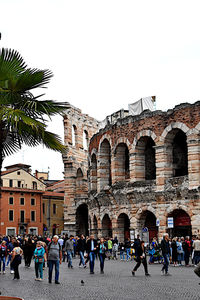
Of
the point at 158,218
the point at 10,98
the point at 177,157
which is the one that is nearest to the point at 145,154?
the point at 177,157

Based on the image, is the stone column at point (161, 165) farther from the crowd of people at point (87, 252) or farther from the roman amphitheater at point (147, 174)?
the crowd of people at point (87, 252)

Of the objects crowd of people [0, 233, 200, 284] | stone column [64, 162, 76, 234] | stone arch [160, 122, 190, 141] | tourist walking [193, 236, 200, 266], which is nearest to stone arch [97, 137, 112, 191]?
crowd of people [0, 233, 200, 284]

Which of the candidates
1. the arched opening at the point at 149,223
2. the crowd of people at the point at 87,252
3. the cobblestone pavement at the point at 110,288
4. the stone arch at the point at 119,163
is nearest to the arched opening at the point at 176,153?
the arched opening at the point at 149,223

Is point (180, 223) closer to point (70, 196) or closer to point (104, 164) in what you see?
point (104, 164)

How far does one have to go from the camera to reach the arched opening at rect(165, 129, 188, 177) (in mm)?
31547

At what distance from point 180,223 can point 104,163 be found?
960cm

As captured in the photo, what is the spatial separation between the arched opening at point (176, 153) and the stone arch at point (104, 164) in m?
6.44

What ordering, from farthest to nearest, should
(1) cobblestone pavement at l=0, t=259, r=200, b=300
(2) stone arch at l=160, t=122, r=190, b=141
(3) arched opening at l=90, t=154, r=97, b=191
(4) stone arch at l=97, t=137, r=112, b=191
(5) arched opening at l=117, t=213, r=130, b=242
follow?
(3) arched opening at l=90, t=154, r=97, b=191 → (4) stone arch at l=97, t=137, r=112, b=191 → (5) arched opening at l=117, t=213, r=130, b=242 → (2) stone arch at l=160, t=122, r=190, b=141 → (1) cobblestone pavement at l=0, t=259, r=200, b=300

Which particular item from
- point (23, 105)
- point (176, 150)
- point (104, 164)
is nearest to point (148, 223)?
point (176, 150)

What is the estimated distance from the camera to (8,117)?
859cm

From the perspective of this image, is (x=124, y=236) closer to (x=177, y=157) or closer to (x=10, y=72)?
(x=177, y=157)

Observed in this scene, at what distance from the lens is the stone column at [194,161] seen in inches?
1158

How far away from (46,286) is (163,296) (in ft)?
13.2

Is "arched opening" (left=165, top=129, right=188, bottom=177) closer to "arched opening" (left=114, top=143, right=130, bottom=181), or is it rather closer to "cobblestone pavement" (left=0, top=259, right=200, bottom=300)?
"arched opening" (left=114, top=143, right=130, bottom=181)
